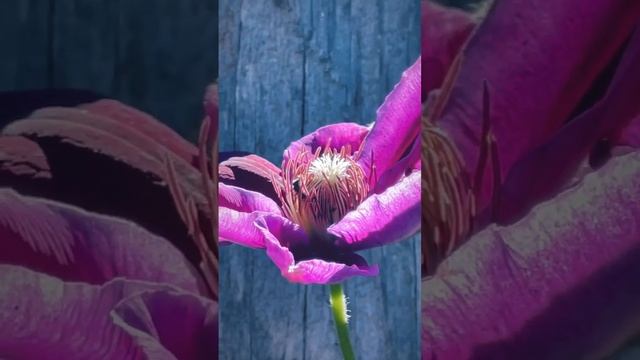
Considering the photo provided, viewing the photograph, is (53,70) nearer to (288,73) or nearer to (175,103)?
(175,103)

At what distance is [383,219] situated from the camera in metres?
2.97

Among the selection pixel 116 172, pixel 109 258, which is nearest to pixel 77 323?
pixel 109 258

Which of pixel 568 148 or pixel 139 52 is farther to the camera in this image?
pixel 139 52

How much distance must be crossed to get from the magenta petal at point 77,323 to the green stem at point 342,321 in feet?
1.09

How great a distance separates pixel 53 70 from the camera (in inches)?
122

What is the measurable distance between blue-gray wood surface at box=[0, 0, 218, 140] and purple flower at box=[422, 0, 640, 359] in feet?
2.16

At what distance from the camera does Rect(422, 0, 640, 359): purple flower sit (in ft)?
9.57

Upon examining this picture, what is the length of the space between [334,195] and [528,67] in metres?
0.62

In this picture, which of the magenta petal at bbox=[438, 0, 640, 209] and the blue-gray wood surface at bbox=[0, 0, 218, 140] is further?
the blue-gray wood surface at bbox=[0, 0, 218, 140]

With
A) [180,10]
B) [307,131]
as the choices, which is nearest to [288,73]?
[307,131]

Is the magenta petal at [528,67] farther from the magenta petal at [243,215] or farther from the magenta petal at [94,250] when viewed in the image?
the magenta petal at [94,250]

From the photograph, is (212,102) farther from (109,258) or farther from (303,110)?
(109,258)

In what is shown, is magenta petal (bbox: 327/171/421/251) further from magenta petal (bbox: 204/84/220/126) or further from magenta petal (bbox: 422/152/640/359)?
magenta petal (bbox: 204/84/220/126)

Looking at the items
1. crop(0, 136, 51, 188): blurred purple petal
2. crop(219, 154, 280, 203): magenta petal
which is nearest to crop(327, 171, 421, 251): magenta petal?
crop(219, 154, 280, 203): magenta petal
